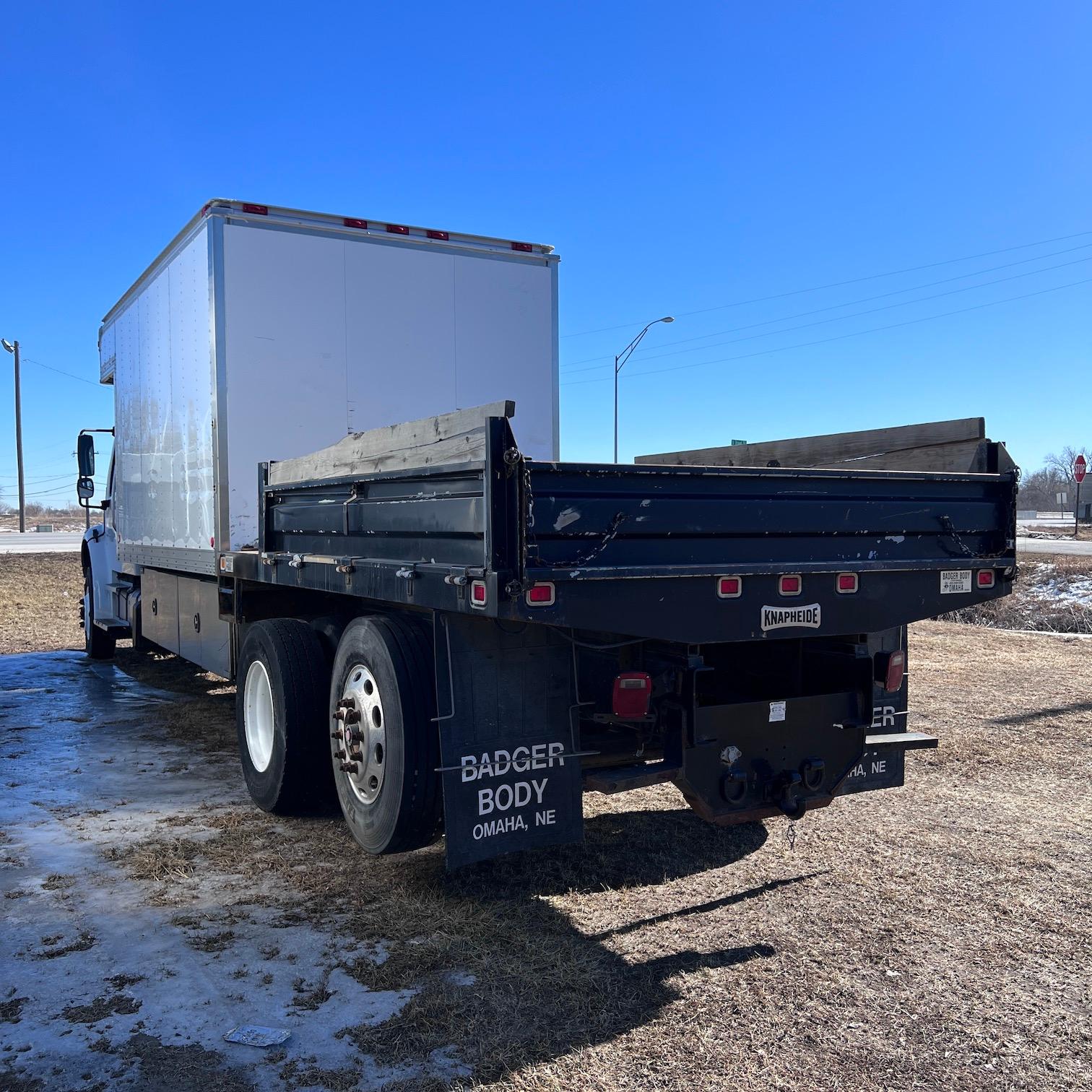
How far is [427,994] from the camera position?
3.50 metres

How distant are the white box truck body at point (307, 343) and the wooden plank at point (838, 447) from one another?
1.67 m

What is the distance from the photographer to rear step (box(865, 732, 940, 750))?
473 centimetres

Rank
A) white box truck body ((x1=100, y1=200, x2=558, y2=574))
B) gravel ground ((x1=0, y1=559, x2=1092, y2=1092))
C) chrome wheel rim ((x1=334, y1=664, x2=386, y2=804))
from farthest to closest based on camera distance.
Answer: white box truck body ((x1=100, y1=200, x2=558, y2=574)) < chrome wheel rim ((x1=334, y1=664, x2=386, y2=804)) < gravel ground ((x1=0, y1=559, x2=1092, y2=1092))

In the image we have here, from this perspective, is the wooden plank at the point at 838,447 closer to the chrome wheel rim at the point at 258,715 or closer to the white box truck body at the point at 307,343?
the white box truck body at the point at 307,343

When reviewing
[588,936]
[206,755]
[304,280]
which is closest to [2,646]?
[206,755]

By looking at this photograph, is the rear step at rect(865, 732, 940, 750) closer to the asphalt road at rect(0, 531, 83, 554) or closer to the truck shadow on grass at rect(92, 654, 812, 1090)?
the truck shadow on grass at rect(92, 654, 812, 1090)

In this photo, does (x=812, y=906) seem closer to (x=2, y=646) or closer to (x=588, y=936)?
(x=588, y=936)

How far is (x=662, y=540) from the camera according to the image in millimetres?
3818

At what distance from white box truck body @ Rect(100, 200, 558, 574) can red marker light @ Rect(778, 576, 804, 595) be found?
378 cm

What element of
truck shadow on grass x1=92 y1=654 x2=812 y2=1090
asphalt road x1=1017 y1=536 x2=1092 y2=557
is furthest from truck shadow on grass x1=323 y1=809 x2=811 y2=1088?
asphalt road x1=1017 y1=536 x2=1092 y2=557

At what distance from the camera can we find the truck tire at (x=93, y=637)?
11719 mm

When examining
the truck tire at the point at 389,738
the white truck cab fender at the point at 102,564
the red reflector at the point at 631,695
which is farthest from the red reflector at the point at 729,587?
the white truck cab fender at the point at 102,564

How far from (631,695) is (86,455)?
8925 millimetres

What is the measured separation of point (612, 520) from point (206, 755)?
460cm
